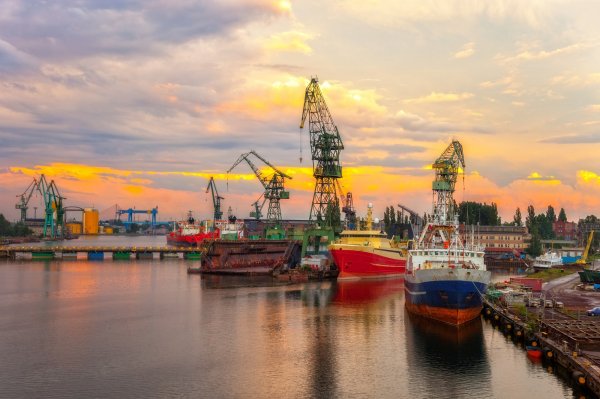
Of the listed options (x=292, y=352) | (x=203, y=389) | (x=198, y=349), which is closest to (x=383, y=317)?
(x=292, y=352)

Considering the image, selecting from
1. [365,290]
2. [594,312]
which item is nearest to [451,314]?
[594,312]

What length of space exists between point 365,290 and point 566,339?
150 feet

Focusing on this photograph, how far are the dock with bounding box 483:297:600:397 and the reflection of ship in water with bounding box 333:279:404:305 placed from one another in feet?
73.6

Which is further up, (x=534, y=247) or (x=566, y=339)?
(x=534, y=247)

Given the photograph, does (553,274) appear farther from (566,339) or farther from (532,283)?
(566,339)

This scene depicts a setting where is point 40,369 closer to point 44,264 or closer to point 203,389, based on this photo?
point 203,389

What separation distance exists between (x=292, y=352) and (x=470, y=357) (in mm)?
13143

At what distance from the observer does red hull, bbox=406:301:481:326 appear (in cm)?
5406

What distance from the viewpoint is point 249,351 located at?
154 ft

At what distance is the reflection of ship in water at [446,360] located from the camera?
123ft

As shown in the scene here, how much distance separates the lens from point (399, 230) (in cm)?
18838

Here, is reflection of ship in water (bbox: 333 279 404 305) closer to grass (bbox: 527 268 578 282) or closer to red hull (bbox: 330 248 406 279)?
red hull (bbox: 330 248 406 279)

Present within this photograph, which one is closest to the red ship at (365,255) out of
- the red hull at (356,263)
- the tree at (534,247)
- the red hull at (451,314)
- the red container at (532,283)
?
the red hull at (356,263)

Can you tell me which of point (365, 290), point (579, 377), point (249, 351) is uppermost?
point (579, 377)
